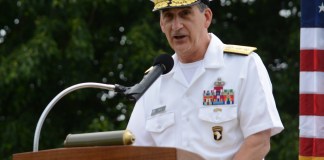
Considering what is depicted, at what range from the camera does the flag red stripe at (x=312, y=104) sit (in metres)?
7.60

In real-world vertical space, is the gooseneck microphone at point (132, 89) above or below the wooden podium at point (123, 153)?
above

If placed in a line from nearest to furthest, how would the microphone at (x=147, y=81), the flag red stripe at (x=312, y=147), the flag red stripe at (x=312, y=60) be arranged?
the microphone at (x=147, y=81), the flag red stripe at (x=312, y=147), the flag red stripe at (x=312, y=60)

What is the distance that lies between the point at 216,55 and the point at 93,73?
8.09m

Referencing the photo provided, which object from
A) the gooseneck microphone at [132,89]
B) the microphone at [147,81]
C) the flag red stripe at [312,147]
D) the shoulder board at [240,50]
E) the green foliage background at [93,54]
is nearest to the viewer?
the gooseneck microphone at [132,89]

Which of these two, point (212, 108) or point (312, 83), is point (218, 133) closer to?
point (212, 108)

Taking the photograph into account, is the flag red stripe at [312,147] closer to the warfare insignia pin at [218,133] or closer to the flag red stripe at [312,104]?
the flag red stripe at [312,104]

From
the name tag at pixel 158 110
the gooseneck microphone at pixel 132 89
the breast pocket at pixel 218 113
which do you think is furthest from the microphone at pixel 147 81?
the name tag at pixel 158 110

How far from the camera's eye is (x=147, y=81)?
565 centimetres

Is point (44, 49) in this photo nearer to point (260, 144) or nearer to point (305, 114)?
point (305, 114)

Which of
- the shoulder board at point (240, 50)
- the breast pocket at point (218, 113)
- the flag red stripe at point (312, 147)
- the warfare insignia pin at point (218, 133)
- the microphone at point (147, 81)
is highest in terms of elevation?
the shoulder board at point (240, 50)

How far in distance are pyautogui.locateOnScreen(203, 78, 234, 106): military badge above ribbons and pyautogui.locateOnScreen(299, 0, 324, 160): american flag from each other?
4.58ft

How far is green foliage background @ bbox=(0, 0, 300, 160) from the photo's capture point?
44.0ft

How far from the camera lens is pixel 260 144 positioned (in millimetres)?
6078

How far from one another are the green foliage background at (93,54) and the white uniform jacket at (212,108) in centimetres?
658
